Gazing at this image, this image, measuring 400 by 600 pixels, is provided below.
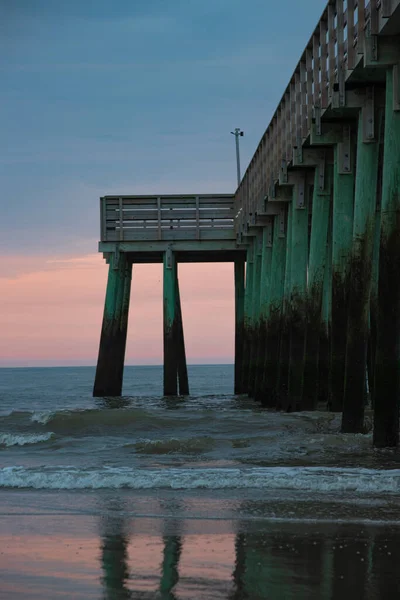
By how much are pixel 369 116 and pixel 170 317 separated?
665 inches

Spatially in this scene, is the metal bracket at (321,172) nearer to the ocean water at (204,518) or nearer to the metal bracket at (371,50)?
the ocean water at (204,518)

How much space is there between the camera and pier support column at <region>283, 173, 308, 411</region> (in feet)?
68.6

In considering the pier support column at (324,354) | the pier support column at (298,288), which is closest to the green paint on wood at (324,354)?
the pier support column at (324,354)

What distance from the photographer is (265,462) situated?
12977mm

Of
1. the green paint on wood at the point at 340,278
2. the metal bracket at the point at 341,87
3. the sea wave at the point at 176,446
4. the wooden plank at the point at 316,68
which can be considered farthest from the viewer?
the wooden plank at the point at 316,68

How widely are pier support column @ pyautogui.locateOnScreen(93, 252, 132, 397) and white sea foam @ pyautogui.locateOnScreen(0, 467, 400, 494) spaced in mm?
19494

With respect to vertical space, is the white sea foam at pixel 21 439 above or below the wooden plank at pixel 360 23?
below

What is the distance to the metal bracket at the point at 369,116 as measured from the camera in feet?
50.6

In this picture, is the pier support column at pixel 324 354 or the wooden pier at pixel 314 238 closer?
the wooden pier at pixel 314 238

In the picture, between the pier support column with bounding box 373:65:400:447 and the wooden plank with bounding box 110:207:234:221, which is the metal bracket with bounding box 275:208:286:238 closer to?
the wooden plank with bounding box 110:207:234:221

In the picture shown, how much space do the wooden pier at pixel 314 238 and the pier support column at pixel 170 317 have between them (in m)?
0.04

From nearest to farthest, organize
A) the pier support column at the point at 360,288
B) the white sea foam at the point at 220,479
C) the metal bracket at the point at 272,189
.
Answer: the white sea foam at the point at 220,479 < the pier support column at the point at 360,288 < the metal bracket at the point at 272,189

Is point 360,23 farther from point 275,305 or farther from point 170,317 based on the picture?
point 170,317

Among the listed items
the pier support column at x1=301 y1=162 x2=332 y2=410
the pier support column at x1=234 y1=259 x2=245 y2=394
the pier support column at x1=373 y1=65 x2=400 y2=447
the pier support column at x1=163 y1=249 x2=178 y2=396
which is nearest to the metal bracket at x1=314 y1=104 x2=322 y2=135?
the pier support column at x1=301 y1=162 x2=332 y2=410
